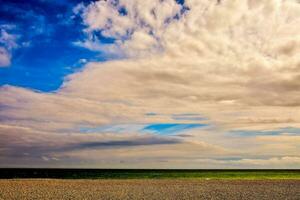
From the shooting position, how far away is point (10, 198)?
108 feet

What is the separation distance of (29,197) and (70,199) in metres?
4.49

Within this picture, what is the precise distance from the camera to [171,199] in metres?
32.0

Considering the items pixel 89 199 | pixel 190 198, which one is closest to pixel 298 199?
pixel 190 198

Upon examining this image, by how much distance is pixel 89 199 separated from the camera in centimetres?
3189

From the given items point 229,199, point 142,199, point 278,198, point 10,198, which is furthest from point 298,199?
point 10,198

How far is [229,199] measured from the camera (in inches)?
1264

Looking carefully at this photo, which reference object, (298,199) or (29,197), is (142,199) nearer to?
(29,197)

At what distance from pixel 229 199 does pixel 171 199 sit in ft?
17.0

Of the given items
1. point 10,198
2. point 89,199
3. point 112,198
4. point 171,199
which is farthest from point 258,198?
point 10,198

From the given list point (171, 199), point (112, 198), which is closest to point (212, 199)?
point (171, 199)

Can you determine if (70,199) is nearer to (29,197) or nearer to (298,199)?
(29,197)

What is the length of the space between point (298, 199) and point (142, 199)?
1428cm

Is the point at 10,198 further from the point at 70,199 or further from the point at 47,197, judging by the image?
the point at 70,199

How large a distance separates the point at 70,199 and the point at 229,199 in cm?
1416
